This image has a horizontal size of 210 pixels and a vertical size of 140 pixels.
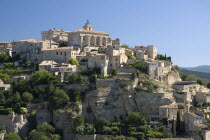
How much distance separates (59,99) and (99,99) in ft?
21.4

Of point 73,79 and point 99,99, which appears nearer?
point 99,99

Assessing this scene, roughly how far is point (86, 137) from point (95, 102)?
25.0 ft

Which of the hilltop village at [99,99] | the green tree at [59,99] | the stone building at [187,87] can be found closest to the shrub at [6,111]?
the hilltop village at [99,99]

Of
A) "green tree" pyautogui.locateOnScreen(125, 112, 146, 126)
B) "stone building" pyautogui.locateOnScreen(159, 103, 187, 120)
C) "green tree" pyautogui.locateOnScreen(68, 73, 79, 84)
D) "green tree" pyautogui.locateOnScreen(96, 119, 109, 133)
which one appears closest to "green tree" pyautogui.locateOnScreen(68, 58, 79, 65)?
"green tree" pyautogui.locateOnScreen(68, 73, 79, 84)

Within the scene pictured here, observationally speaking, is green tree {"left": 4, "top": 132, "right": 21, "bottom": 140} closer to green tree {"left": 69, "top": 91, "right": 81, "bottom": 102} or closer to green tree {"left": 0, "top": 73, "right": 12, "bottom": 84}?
green tree {"left": 69, "top": 91, "right": 81, "bottom": 102}

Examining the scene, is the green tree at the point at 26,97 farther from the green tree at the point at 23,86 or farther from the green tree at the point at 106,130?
the green tree at the point at 106,130

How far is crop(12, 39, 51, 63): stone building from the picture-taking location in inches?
2776

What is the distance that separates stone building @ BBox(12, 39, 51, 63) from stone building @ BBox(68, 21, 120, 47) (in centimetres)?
564

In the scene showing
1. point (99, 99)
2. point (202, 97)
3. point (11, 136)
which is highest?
point (202, 97)

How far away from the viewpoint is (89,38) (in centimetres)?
7488

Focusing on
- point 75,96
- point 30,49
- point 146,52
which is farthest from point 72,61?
point 146,52

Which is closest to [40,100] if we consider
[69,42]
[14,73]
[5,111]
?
[5,111]

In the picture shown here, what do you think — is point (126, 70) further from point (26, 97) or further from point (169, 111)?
point (26, 97)

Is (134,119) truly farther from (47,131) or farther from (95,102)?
(47,131)
